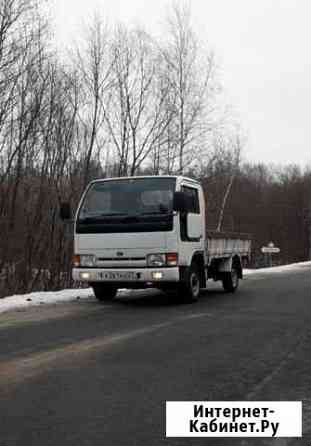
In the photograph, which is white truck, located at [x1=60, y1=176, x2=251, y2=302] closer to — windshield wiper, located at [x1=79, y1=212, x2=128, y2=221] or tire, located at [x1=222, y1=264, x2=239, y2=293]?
windshield wiper, located at [x1=79, y1=212, x2=128, y2=221]

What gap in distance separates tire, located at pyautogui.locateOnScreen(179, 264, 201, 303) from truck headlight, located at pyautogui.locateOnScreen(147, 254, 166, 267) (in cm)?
81

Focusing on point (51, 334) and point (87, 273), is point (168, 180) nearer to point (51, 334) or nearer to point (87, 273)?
point (87, 273)

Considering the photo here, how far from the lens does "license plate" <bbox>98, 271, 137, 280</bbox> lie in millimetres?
11125

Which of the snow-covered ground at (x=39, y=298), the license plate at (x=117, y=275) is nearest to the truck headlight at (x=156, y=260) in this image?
the license plate at (x=117, y=275)

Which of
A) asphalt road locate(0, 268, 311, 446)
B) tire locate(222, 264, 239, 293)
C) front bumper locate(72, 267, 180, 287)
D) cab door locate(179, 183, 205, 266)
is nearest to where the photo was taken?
asphalt road locate(0, 268, 311, 446)

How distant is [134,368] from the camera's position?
609 cm

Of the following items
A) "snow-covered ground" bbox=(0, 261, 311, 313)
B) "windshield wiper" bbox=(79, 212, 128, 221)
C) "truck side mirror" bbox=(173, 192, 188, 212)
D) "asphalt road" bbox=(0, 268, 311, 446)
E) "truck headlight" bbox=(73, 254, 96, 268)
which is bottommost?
"snow-covered ground" bbox=(0, 261, 311, 313)

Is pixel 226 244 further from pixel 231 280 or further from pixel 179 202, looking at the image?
pixel 179 202

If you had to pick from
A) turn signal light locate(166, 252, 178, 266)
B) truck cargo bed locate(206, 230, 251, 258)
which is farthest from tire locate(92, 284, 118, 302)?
truck cargo bed locate(206, 230, 251, 258)

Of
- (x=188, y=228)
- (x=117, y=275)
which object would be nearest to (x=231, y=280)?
(x=188, y=228)

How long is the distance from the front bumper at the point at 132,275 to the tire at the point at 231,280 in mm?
3515

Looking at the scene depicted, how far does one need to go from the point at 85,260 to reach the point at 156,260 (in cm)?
147

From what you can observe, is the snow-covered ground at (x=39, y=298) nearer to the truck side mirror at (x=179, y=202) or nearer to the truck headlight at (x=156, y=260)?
the truck headlight at (x=156, y=260)

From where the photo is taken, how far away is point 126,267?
11.2 m
